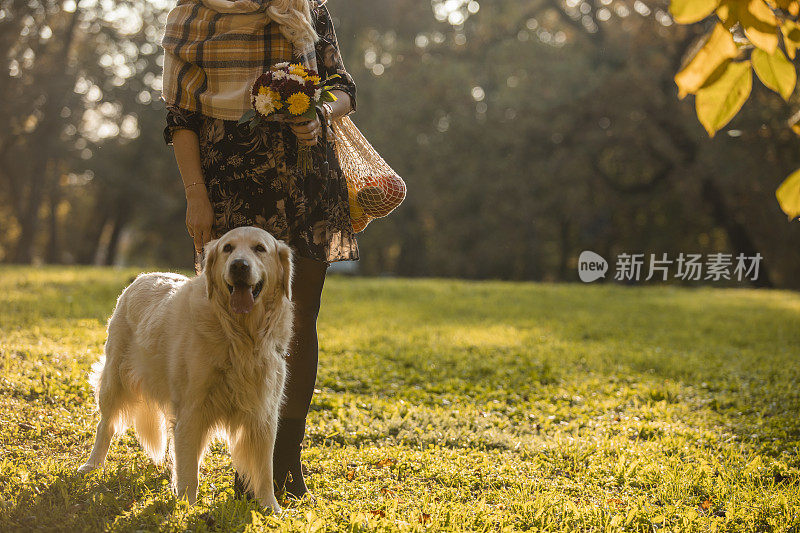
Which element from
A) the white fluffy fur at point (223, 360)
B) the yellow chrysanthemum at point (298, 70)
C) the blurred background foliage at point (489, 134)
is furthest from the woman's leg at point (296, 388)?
the blurred background foliage at point (489, 134)

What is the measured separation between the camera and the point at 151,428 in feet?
12.2

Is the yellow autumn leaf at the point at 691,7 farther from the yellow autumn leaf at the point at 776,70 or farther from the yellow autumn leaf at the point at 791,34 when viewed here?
the yellow autumn leaf at the point at 791,34

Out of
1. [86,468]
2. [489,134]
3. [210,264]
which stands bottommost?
[86,468]

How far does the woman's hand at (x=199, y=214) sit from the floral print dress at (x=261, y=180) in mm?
71

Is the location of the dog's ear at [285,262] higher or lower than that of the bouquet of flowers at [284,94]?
lower

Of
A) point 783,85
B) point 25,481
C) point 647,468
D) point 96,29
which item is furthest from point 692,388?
point 96,29

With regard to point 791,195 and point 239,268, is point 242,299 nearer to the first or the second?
point 239,268

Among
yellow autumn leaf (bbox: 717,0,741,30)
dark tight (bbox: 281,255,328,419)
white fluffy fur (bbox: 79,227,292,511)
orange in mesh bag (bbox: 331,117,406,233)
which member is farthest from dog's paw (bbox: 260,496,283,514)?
yellow autumn leaf (bbox: 717,0,741,30)

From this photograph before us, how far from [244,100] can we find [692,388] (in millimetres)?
5299

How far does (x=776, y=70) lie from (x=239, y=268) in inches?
82.5

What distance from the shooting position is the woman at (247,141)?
10.4ft

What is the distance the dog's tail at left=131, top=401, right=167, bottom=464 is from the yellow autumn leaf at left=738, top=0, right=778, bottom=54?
10.4ft

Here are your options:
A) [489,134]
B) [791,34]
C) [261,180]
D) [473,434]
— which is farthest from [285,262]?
[489,134]

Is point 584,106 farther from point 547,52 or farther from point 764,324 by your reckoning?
point 764,324
